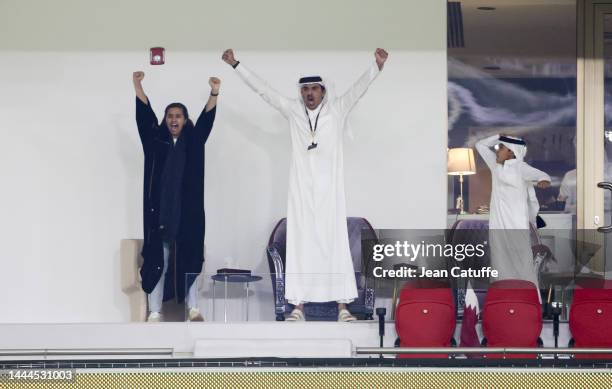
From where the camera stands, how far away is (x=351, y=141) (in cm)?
1028

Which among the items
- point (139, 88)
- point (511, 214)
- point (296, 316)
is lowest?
point (296, 316)

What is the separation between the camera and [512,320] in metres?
8.47

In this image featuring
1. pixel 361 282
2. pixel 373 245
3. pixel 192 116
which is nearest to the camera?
pixel 361 282

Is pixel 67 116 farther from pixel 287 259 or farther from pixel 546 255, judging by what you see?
pixel 546 255

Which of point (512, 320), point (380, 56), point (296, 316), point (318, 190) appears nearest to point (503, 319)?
point (512, 320)

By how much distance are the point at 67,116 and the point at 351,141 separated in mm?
2113

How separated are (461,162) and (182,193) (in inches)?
88.6

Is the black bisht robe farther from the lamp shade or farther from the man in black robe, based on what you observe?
the lamp shade

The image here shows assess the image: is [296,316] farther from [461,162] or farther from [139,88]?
[461,162]

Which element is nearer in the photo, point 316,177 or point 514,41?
point 316,177

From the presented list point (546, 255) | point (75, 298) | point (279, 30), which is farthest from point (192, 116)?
point (546, 255)

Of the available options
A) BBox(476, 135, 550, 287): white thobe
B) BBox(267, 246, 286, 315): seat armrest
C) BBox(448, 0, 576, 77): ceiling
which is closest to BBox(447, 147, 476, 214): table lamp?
BBox(448, 0, 576, 77): ceiling

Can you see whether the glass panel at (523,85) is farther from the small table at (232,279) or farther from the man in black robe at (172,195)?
the small table at (232,279)

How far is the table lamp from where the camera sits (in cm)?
1036
